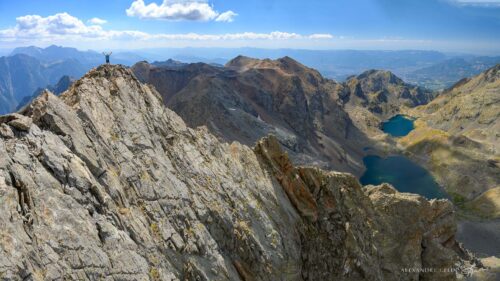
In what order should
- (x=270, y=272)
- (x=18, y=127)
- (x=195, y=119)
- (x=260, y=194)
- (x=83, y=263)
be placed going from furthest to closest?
(x=195, y=119) → (x=260, y=194) → (x=270, y=272) → (x=18, y=127) → (x=83, y=263)

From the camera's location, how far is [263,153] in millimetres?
49219

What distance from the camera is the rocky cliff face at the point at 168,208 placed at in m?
21.2

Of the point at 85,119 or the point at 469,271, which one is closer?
the point at 85,119

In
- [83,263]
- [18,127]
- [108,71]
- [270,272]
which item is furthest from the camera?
[108,71]

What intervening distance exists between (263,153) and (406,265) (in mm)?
22918

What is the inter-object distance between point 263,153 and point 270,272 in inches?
661

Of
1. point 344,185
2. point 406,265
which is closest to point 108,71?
point 344,185

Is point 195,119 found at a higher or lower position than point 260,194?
lower

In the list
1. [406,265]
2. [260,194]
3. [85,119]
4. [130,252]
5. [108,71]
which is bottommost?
[406,265]

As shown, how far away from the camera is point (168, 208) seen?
30516mm

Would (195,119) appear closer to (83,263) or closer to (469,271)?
(469,271)

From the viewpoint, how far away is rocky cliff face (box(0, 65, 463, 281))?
21.2 meters

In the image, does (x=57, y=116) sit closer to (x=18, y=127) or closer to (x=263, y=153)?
(x=18, y=127)

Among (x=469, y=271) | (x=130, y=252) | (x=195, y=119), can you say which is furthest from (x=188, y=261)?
(x=195, y=119)
